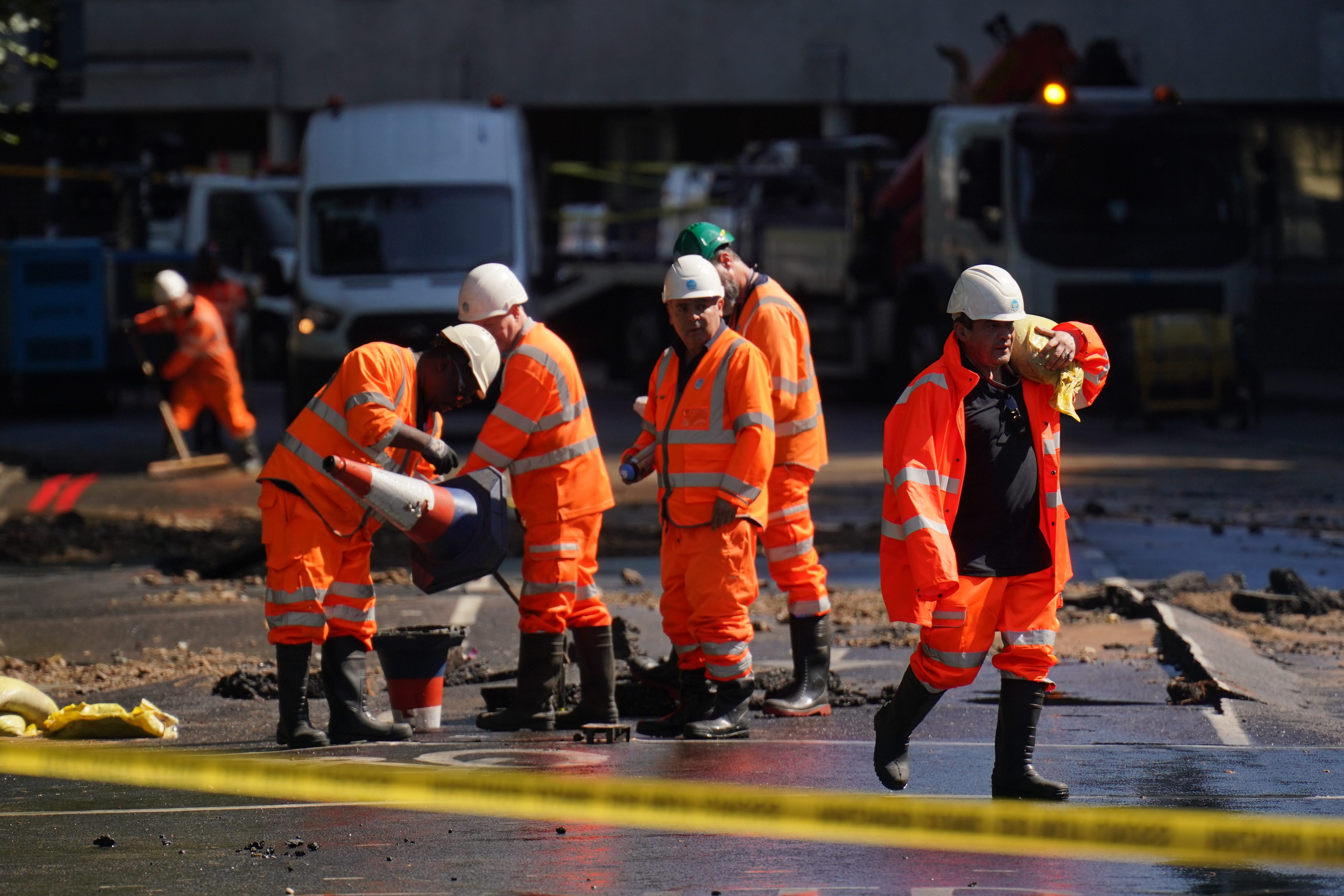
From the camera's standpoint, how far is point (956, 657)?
6.07 m

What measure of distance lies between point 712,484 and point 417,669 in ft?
4.26

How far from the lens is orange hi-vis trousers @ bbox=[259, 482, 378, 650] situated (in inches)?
287

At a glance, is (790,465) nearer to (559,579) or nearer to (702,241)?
(702,241)

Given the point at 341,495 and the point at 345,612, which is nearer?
the point at 341,495

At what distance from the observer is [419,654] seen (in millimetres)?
7660

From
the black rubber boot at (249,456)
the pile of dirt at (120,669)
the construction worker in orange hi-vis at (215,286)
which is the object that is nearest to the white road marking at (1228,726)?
the pile of dirt at (120,669)

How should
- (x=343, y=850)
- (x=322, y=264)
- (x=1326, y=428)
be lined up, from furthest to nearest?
(x=1326, y=428) < (x=322, y=264) < (x=343, y=850)

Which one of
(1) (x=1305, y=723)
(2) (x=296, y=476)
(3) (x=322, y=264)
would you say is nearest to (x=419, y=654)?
(2) (x=296, y=476)

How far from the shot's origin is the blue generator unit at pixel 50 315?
23312mm

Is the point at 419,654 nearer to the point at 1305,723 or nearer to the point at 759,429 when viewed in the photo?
the point at 759,429

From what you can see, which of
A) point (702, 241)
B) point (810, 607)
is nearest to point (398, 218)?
point (702, 241)

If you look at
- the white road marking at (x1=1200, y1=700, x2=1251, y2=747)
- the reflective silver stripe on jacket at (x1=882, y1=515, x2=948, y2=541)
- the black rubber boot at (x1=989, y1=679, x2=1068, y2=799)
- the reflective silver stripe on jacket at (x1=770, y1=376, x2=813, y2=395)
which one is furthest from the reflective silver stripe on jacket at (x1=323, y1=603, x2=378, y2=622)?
the white road marking at (x1=1200, y1=700, x2=1251, y2=747)

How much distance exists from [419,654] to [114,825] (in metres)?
1.65

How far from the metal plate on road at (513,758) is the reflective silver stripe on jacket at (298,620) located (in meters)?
0.59
